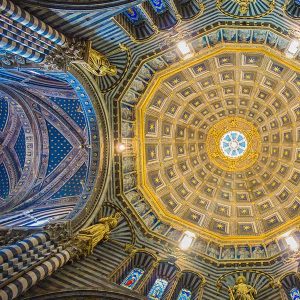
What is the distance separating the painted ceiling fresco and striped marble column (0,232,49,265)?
22.9ft

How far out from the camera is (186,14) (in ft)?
61.7

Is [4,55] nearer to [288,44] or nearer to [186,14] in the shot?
[186,14]

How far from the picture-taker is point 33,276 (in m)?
13.9

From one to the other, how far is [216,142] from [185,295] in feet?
44.0

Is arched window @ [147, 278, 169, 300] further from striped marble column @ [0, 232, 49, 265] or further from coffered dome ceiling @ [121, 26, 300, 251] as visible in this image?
striped marble column @ [0, 232, 49, 265]

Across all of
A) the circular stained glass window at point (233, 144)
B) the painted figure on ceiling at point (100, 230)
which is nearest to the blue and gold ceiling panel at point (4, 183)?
the painted figure on ceiling at point (100, 230)

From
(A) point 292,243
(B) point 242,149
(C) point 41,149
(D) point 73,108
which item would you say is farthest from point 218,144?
(C) point 41,149

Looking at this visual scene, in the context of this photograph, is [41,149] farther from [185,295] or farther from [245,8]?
[245,8]

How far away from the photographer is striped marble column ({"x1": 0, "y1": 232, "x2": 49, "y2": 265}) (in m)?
13.7

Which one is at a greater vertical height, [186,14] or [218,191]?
[186,14]

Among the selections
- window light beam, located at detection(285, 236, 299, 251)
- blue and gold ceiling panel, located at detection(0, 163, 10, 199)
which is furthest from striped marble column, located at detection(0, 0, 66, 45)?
window light beam, located at detection(285, 236, 299, 251)

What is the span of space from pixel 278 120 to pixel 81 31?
1768 centimetres

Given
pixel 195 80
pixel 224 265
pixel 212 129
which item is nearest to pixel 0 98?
pixel 195 80

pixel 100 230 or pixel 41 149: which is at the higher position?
pixel 41 149
